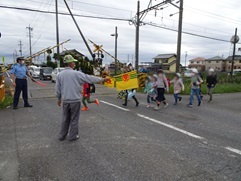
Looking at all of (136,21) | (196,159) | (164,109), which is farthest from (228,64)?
Answer: (196,159)

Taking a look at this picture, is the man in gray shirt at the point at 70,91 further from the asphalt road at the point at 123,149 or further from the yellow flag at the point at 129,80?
the yellow flag at the point at 129,80

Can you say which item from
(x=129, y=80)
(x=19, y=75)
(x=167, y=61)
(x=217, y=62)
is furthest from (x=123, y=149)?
(x=217, y=62)

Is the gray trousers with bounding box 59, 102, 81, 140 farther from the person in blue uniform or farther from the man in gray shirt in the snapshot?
the person in blue uniform

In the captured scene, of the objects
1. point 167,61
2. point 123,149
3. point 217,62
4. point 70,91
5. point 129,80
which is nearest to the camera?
point 123,149

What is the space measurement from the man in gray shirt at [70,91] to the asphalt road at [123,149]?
1.21 ft

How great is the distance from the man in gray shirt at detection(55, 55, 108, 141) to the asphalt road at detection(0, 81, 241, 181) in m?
0.37

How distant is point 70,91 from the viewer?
425 centimetres

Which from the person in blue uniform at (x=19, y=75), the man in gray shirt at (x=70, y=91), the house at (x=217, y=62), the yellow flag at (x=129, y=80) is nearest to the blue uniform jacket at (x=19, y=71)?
the person in blue uniform at (x=19, y=75)

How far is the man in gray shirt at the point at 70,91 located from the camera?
425cm

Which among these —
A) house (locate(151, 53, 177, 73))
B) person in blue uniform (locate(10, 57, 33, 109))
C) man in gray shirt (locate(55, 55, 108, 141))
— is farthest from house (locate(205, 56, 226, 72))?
man in gray shirt (locate(55, 55, 108, 141))

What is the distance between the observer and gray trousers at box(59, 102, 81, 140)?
4.32 m

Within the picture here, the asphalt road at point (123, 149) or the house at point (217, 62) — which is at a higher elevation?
the house at point (217, 62)

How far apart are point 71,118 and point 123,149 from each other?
1324 mm

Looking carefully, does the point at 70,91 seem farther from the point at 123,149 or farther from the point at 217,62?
the point at 217,62
